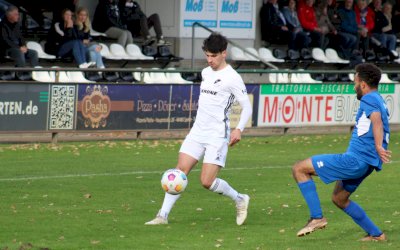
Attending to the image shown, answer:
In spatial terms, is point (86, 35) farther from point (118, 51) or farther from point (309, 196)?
point (309, 196)

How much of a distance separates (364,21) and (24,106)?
16743 millimetres

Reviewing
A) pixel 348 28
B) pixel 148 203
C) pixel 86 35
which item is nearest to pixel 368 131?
pixel 148 203

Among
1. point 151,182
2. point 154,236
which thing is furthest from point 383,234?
point 151,182

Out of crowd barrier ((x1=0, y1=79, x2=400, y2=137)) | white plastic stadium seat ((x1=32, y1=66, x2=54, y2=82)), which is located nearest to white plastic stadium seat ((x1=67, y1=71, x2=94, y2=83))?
white plastic stadium seat ((x1=32, y1=66, x2=54, y2=82))

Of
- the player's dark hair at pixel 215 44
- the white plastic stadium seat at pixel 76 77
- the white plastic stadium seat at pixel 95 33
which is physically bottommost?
the white plastic stadium seat at pixel 76 77

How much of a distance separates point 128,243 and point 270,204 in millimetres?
3672

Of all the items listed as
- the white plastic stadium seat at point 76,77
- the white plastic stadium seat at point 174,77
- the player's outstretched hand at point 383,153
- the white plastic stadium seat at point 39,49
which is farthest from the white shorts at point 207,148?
the white plastic stadium seat at point 39,49

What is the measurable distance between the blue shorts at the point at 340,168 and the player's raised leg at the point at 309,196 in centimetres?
11

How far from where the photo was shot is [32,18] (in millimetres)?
27781

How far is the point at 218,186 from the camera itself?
12.1m

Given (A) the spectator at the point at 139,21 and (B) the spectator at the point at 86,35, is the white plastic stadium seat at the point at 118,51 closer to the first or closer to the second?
(A) the spectator at the point at 139,21

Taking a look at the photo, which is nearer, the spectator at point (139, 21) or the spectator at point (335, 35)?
the spectator at point (139, 21)

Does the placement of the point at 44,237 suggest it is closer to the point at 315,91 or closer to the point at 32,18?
the point at 315,91

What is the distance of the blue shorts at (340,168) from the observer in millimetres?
10609
